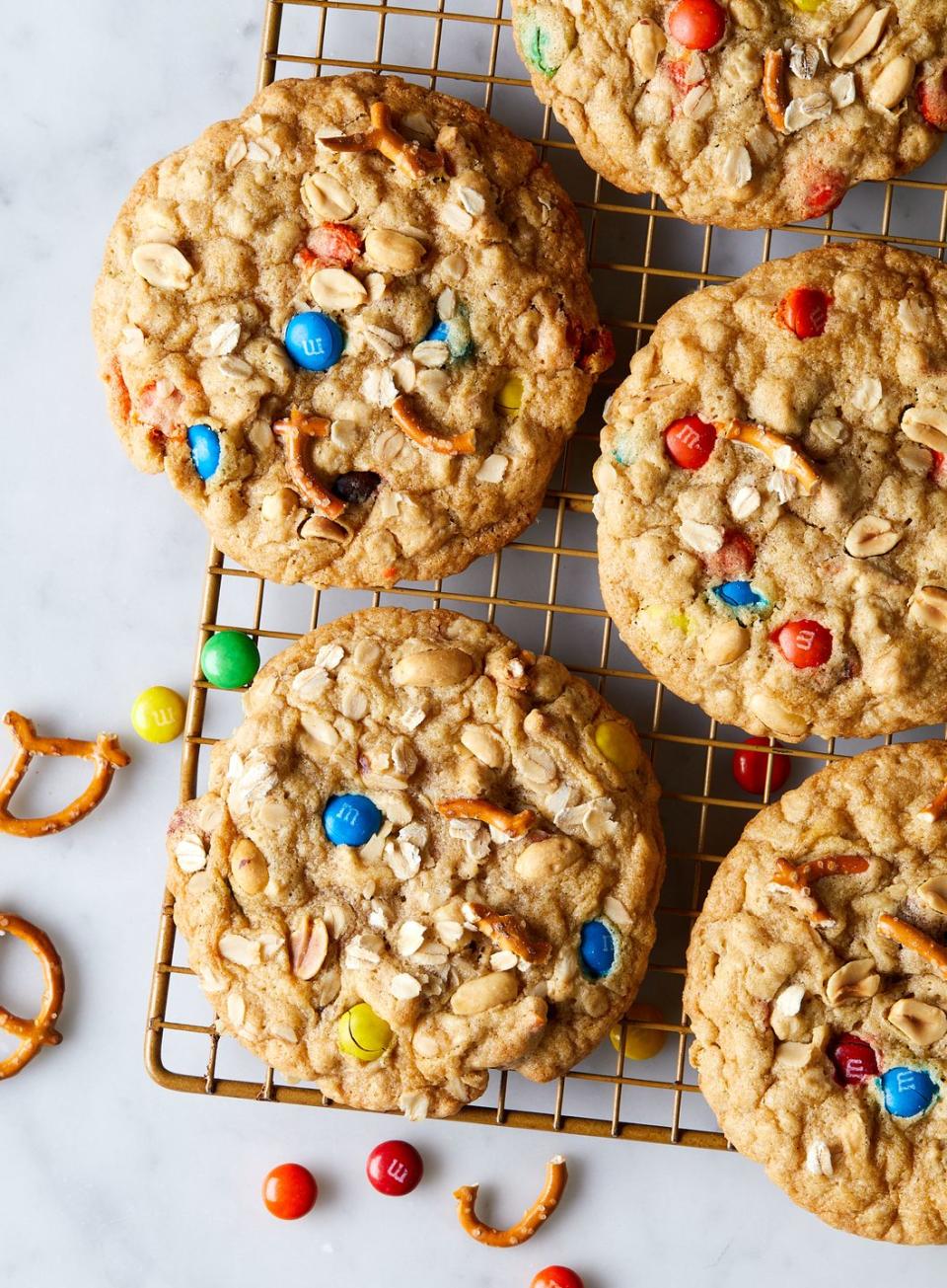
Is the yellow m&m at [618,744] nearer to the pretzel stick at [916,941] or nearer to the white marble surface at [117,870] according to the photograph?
the pretzel stick at [916,941]

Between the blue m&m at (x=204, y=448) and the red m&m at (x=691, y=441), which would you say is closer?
the red m&m at (x=691, y=441)

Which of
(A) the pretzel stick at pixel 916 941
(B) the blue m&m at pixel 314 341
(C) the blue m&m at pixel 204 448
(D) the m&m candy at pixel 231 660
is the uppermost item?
(B) the blue m&m at pixel 314 341

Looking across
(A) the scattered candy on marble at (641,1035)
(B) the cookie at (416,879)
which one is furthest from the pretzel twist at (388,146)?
(A) the scattered candy on marble at (641,1035)

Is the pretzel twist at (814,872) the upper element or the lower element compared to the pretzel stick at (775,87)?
lower

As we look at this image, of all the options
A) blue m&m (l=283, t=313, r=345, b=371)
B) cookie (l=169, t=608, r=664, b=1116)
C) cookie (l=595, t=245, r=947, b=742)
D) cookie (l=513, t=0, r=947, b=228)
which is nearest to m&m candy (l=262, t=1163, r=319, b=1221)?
cookie (l=169, t=608, r=664, b=1116)

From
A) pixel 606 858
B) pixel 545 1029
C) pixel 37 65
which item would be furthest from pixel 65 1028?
pixel 37 65

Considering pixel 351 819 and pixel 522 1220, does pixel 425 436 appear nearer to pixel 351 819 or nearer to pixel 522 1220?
pixel 351 819

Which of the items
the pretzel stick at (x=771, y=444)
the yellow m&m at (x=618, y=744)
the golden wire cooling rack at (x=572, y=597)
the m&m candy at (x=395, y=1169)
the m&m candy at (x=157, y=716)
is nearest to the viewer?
the pretzel stick at (x=771, y=444)

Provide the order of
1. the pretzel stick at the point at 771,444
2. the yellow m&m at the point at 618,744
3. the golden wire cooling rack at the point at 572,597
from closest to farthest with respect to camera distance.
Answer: the pretzel stick at the point at 771,444
the yellow m&m at the point at 618,744
the golden wire cooling rack at the point at 572,597
